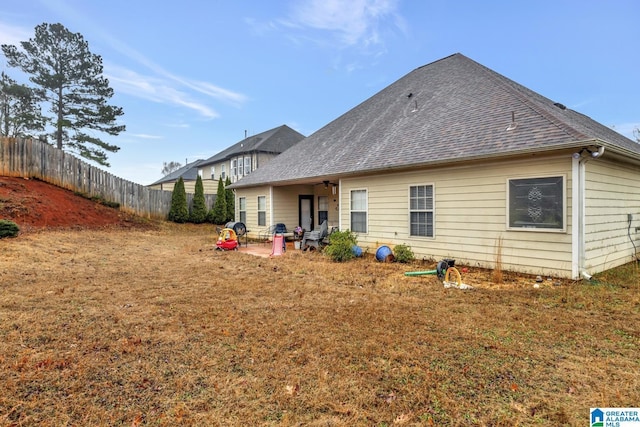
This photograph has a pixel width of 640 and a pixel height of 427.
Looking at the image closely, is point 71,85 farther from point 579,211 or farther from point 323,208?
point 579,211

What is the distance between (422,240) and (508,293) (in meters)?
3.07

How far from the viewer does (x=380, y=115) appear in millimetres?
11859

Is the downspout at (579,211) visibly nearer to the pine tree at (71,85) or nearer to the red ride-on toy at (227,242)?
the red ride-on toy at (227,242)

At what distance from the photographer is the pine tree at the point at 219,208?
2041 cm

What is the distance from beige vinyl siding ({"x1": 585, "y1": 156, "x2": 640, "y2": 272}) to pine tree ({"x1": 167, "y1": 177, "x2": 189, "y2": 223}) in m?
18.9

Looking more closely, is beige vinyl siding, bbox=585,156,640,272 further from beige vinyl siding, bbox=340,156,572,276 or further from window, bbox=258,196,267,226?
window, bbox=258,196,267,226

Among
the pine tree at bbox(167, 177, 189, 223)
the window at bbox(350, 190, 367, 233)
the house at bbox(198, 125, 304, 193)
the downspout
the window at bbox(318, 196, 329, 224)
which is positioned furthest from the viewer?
the house at bbox(198, 125, 304, 193)

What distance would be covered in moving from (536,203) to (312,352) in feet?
18.6

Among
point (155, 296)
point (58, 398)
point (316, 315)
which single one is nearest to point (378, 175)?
point (316, 315)

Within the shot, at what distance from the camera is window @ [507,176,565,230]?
602 cm

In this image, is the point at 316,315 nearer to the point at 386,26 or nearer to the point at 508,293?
the point at 508,293

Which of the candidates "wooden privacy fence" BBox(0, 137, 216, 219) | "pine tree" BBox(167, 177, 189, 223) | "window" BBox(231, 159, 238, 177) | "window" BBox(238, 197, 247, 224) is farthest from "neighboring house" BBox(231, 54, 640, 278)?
"window" BBox(231, 159, 238, 177)

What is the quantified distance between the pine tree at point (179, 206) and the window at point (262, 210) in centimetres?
720

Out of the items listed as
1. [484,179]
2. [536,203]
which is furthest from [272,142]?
[536,203]
